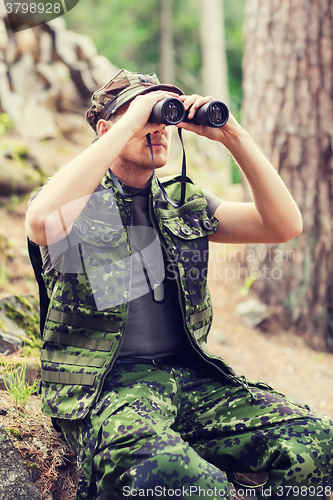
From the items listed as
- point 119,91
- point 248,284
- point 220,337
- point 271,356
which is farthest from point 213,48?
point 119,91

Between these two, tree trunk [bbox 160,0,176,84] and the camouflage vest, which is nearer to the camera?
the camouflage vest

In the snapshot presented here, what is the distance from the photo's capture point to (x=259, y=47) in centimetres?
496

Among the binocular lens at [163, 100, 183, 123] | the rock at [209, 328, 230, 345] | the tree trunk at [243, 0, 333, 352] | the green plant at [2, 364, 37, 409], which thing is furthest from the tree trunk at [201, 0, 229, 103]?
the green plant at [2, 364, 37, 409]

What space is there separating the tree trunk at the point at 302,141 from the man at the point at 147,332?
2395mm

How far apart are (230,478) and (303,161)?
140 inches

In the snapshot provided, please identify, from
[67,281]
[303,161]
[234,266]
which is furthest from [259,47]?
[67,281]

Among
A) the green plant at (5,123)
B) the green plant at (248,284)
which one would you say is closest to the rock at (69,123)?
the green plant at (5,123)

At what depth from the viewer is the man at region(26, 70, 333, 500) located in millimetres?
1740

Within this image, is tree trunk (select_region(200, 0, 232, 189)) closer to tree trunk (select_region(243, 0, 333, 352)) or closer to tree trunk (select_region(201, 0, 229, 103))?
tree trunk (select_region(201, 0, 229, 103))

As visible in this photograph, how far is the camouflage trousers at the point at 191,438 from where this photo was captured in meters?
1.61

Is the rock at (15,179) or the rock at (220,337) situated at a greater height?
the rock at (15,179)

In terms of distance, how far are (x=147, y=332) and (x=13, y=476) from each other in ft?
3.10

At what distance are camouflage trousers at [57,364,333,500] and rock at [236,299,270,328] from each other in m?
2.56

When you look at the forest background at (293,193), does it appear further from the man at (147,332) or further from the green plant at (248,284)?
the man at (147,332)
